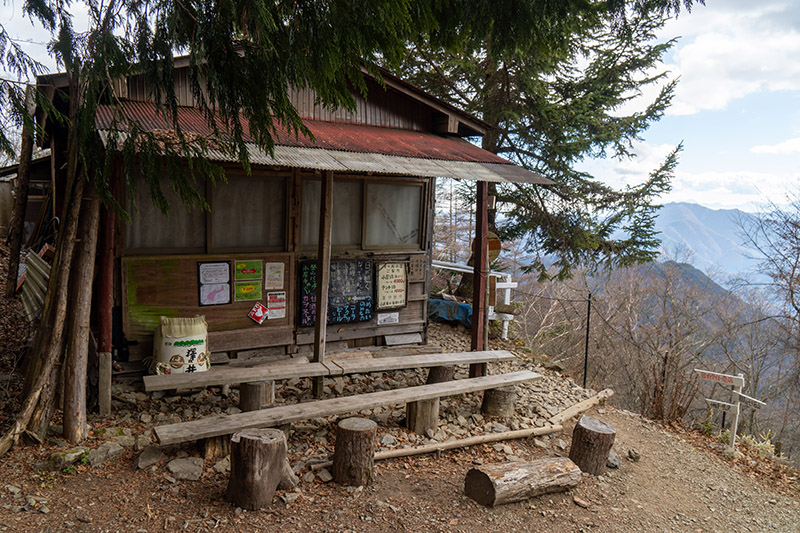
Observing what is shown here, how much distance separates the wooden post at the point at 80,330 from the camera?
4582 mm

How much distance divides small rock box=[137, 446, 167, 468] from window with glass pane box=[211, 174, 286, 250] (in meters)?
2.81

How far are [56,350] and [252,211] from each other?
115 inches

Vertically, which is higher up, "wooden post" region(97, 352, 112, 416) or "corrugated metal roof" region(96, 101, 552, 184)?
"corrugated metal roof" region(96, 101, 552, 184)

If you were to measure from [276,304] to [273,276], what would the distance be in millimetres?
399

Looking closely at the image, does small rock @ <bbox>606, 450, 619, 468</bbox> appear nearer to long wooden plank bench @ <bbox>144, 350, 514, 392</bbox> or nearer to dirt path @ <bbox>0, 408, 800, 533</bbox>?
dirt path @ <bbox>0, 408, 800, 533</bbox>

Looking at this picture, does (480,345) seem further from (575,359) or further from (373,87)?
(575,359)

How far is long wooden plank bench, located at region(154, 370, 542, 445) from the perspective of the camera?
4289mm

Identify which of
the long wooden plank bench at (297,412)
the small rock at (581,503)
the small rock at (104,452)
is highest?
the long wooden plank bench at (297,412)

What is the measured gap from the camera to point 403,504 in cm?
430

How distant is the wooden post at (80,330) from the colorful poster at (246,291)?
218cm

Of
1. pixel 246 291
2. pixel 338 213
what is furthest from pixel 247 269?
pixel 338 213

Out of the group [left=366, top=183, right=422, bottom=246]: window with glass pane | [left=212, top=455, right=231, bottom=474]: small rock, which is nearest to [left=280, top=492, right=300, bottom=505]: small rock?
[left=212, top=455, right=231, bottom=474]: small rock

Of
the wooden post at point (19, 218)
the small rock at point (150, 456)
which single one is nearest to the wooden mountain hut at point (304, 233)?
the small rock at point (150, 456)

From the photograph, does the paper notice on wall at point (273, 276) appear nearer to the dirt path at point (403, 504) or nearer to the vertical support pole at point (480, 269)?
the vertical support pole at point (480, 269)
